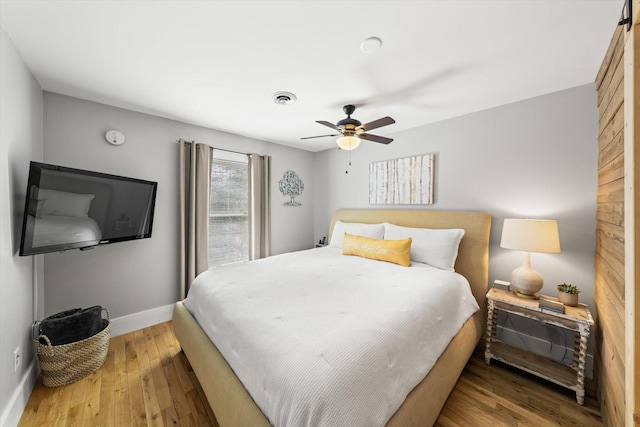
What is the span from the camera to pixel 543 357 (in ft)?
6.73

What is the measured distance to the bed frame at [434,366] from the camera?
119 centimetres

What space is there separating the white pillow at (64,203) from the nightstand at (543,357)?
12.0 feet

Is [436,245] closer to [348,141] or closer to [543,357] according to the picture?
[543,357]

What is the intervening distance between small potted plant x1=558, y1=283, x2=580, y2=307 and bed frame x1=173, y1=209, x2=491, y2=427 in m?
0.56

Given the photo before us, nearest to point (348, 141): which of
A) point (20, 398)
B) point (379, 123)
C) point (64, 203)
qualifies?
point (379, 123)

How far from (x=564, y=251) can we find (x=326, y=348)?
2432 millimetres

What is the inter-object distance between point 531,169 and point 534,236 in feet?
2.55

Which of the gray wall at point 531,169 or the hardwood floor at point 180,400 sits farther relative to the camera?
the gray wall at point 531,169

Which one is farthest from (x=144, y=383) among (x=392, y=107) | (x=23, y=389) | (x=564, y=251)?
(x=564, y=251)

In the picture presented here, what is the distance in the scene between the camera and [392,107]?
2.54m

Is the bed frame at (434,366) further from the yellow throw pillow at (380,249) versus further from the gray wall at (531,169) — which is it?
the yellow throw pillow at (380,249)

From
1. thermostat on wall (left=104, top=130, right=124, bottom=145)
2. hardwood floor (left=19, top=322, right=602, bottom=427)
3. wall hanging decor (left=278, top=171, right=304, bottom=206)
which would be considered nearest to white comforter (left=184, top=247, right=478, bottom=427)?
hardwood floor (left=19, top=322, right=602, bottom=427)

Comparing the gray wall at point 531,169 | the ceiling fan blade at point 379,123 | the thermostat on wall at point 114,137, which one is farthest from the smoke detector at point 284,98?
the thermostat on wall at point 114,137

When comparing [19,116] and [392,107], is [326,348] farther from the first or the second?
[19,116]
